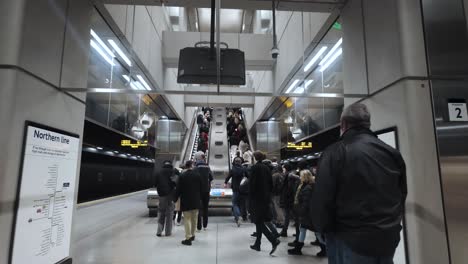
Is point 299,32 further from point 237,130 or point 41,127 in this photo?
point 237,130

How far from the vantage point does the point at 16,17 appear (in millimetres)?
3035

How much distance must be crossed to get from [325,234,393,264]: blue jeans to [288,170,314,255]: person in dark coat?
2.61 meters

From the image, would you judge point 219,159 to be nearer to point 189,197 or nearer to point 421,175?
point 189,197

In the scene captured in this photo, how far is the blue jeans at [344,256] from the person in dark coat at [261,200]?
9.44 feet

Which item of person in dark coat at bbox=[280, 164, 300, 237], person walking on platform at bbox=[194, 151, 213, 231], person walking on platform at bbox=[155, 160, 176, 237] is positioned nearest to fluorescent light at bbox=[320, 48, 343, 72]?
person in dark coat at bbox=[280, 164, 300, 237]

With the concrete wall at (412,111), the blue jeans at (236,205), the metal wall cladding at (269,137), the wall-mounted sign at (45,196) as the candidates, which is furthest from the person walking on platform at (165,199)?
the metal wall cladding at (269,137)

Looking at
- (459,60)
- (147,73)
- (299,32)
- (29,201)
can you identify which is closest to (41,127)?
(29,201)

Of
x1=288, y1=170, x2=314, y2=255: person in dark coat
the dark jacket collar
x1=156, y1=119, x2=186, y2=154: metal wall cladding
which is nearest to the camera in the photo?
the dark jacket collar

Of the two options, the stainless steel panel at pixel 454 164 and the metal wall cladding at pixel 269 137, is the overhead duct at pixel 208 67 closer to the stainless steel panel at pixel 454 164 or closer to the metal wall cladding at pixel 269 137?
the stainless steel panel at pixel 454 164

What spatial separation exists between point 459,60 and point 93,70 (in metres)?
6.39

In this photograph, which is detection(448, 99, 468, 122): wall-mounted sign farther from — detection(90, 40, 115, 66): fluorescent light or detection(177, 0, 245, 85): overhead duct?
detection(90, 40, 115, 66): fluorescent light

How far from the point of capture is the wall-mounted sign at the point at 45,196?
3.11 metres

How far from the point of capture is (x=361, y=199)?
1.75 m

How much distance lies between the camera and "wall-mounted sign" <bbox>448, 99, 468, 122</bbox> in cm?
315
